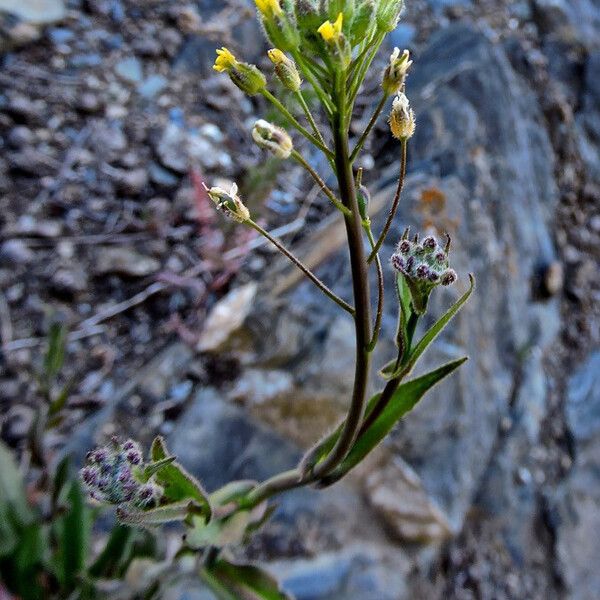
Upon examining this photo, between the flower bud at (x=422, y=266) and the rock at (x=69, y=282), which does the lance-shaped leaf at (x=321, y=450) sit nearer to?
the flower bud at (x=422, y=266)

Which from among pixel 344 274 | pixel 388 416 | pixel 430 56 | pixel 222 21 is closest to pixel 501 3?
pixel 430 56

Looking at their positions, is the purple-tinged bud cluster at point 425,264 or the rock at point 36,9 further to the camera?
the rock at point 36,9

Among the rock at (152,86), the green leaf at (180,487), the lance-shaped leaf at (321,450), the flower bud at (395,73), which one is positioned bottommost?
the rock at (152,86)

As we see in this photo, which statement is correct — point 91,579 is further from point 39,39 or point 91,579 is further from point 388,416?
point 39,39

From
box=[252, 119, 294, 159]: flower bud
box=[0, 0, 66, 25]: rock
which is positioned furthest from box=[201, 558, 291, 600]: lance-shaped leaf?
box=[0, 0, 66, 25]: rock

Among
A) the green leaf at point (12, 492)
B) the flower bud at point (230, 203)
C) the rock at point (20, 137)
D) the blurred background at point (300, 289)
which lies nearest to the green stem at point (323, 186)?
the flower bud at point (230, 203)

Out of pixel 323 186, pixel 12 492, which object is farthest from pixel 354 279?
pixel 12 492

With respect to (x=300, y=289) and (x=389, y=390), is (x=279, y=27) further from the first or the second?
(x=300, y=289)
